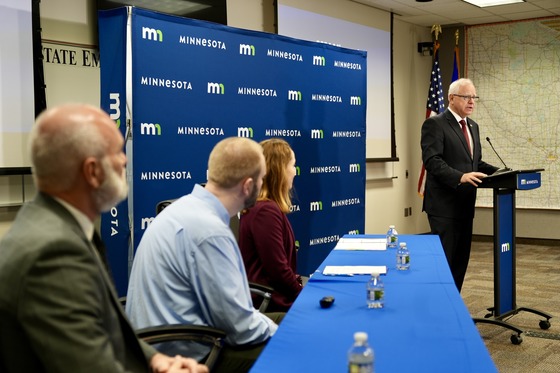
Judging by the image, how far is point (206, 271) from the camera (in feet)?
6.57

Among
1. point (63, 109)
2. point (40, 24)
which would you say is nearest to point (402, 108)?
point (40, 24)

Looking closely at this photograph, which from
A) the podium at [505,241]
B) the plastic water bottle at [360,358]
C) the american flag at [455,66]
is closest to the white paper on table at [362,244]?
the podium at [505,241]

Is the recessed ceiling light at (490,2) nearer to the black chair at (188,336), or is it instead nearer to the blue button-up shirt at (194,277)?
the blue button-up shirt at (194,277)

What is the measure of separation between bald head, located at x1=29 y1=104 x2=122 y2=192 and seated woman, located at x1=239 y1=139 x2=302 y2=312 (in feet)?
5.08

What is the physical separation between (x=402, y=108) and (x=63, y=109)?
742 cm

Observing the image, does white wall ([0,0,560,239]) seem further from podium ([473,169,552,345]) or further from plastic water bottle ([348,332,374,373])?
plastic water bottle ([348,332,374,373])

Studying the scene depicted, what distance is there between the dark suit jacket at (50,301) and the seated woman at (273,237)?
1.55m

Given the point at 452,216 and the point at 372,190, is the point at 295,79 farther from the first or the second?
the point at 372,190

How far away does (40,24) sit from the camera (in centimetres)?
411

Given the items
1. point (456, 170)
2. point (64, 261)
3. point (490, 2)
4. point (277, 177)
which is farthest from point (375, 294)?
point (490, 2)

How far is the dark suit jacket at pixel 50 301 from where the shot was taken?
1.22 meters

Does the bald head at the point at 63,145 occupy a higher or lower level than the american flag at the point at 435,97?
lower

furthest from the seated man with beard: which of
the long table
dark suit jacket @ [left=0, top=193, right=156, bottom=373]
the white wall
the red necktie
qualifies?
the white wall

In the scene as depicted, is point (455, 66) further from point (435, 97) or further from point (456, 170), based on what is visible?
point (456, 170)
